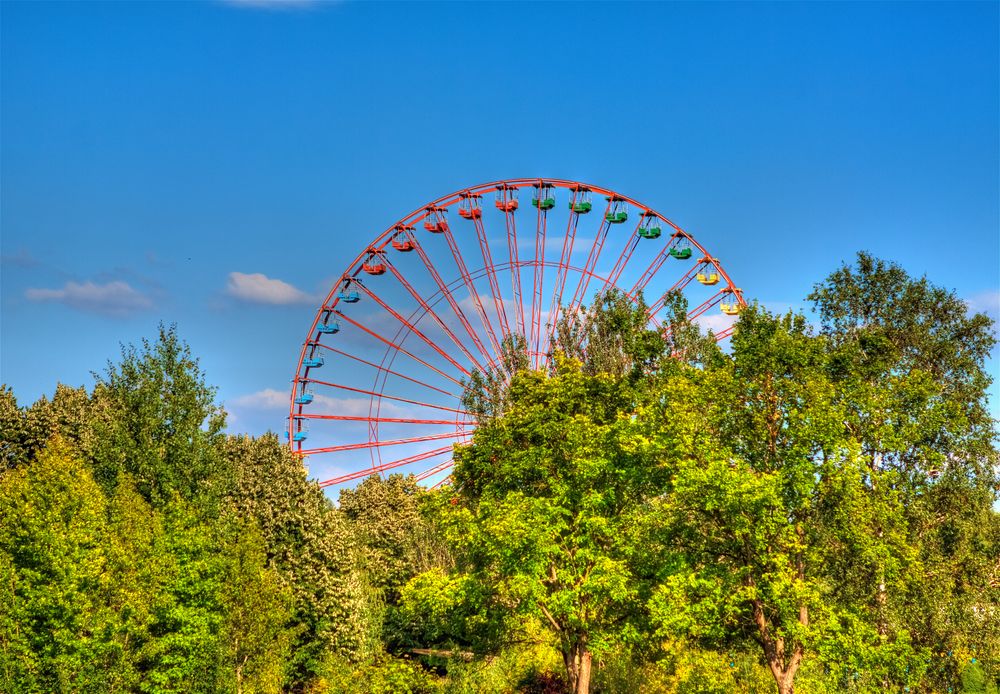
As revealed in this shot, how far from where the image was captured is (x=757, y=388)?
85.3 ft

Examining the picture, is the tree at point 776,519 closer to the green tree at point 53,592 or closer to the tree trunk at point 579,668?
the tree trunk at point 579,668

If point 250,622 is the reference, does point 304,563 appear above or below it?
above

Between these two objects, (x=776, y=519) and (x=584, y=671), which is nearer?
(x=776, y=519)

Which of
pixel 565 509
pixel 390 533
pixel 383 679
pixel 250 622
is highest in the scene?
pixel 390 533

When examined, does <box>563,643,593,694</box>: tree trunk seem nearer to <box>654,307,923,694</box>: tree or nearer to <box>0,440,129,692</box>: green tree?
<box>654,307,923,694</box>: tree

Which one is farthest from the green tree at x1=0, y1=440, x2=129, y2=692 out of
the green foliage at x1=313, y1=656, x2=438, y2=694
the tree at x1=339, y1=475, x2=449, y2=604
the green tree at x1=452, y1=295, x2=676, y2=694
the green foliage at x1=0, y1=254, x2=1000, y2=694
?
the tree at x1=339, y1=475, x2=449, y2=604

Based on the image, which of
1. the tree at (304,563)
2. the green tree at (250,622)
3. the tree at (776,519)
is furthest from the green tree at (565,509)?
the green tree at (250,622)

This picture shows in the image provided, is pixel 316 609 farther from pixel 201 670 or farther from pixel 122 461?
pixel 122 461

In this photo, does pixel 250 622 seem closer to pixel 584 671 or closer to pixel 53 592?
pixel 53 592

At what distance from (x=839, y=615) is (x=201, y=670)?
18.7 meters

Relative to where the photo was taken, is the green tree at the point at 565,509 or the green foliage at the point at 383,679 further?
the green foliage at the point at 383,679

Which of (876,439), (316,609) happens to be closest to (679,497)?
(876,439)

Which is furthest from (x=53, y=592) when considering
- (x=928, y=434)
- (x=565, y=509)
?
(x=928, y=434)

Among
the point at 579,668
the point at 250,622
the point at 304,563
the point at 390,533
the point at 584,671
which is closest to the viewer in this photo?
the point at 584,671
